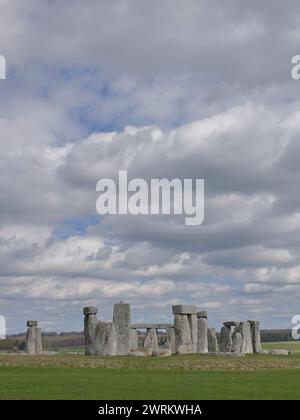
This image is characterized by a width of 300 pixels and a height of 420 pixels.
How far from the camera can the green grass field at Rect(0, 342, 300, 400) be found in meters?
19.8

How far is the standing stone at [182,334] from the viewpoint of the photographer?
40719mm

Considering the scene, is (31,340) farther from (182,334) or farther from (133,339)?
(182,334)

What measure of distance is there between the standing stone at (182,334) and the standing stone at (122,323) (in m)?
3.76

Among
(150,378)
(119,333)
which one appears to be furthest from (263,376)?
(119,333)

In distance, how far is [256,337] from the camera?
156ft

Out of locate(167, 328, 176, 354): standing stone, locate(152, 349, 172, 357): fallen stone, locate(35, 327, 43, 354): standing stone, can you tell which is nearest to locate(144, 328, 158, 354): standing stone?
locate(167, 328, 176, 354): standing stone

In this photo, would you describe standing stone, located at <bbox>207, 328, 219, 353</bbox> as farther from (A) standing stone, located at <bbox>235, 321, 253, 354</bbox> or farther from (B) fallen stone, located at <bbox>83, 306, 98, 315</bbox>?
(B) fallen stone, located at <bbox>83, 306, 98, 315</bbox>

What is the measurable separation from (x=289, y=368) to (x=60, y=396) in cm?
1426

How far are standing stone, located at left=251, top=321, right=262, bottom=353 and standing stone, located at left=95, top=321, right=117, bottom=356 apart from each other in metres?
13.0

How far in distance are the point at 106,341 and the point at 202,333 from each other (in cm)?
997

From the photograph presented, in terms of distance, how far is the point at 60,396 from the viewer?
62.8ft

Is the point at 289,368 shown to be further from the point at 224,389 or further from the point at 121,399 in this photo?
the point at 121,399

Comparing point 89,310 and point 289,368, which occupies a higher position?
point 89,310

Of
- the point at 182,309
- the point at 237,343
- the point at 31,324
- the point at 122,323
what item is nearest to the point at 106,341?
the point at 122,323
